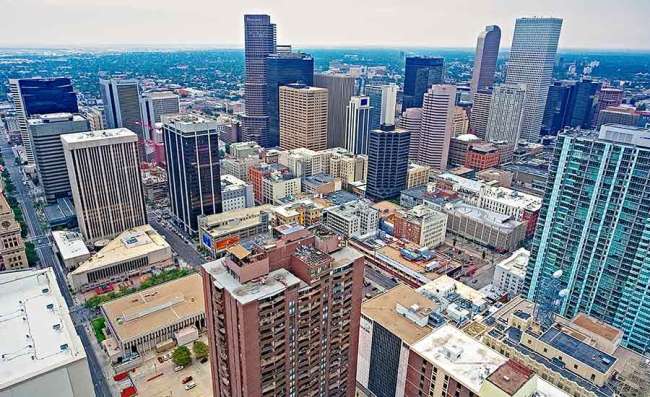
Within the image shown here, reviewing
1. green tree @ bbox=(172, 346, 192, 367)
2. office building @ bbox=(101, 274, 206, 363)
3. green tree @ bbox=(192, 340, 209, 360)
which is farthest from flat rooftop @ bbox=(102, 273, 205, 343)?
green tree @ bbox=(192, 340, 209, 360)

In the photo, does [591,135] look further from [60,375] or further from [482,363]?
[60,375]

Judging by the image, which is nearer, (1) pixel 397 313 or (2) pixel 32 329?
(2) pixel 32 329

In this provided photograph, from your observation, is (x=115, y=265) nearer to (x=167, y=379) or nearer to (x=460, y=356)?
(x=167, y=379)

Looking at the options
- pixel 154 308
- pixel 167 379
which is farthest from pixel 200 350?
A: pixel 154 308

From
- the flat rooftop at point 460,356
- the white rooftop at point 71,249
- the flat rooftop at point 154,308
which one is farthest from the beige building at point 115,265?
the flat rooftop at point 460,356

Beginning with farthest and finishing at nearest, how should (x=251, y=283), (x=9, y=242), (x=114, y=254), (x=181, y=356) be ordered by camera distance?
1. (x=114, y=254)
2. (x=9, y=242)
3. (x=181, y=356)
4. (x=251, y=283)

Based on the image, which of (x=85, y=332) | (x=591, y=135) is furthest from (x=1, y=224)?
(x=591, y=135)

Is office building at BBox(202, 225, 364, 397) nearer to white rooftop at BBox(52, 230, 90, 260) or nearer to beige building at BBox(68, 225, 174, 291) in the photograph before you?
beige building at BBox(68, 225, 174, 291)
